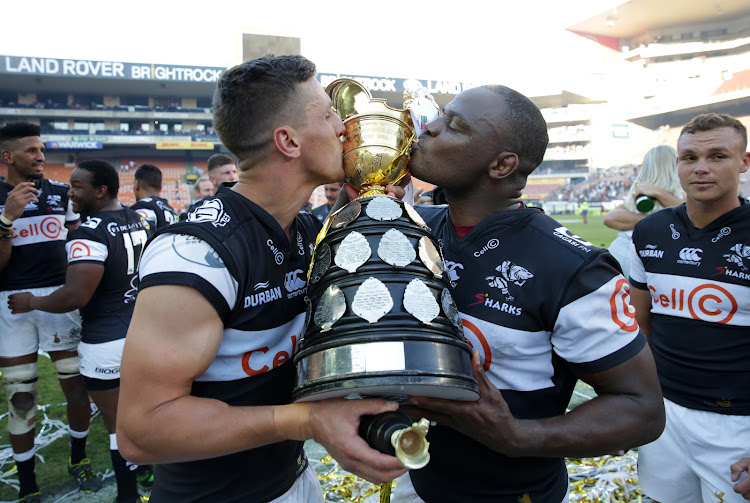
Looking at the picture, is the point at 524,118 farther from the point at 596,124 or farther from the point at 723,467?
the point at 596,124

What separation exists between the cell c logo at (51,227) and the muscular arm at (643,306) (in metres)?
4.99

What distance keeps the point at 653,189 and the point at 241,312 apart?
12.5 feet

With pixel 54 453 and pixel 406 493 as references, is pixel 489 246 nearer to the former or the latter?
pixel 406 493

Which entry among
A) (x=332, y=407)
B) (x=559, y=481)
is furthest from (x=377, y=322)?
(x=559, y=481)

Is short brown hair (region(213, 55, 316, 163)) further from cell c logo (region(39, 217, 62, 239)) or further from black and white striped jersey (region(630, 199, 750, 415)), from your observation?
cell c logo (region(39, 217, 62, 239))

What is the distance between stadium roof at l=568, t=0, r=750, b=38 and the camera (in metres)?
53.4

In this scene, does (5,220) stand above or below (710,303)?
above

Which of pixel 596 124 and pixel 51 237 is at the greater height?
pixel 596 124

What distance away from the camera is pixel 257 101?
179 cm

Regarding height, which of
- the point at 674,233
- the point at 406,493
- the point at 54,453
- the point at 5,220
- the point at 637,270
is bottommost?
the point at 54,453

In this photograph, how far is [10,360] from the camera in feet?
14.2

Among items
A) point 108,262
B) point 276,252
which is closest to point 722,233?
point 276,252

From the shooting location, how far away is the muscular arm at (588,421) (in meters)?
1.58

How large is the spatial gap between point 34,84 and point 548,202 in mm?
45448
